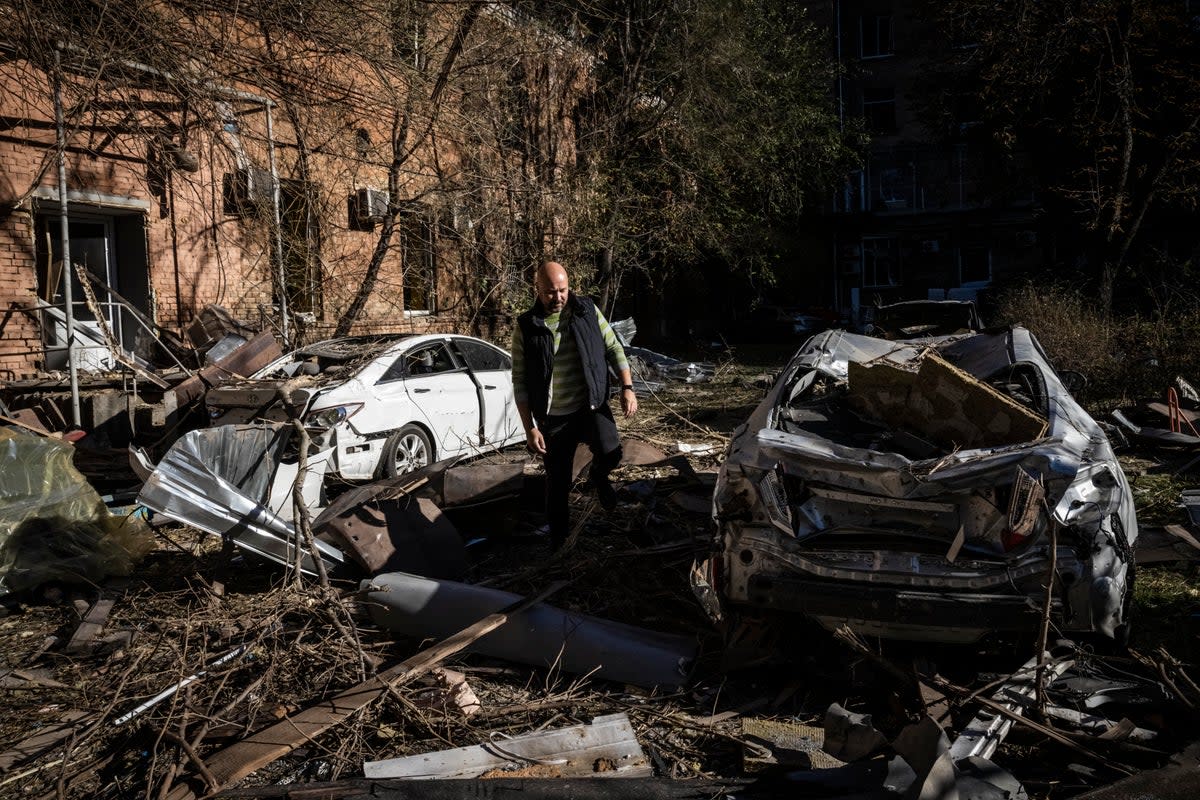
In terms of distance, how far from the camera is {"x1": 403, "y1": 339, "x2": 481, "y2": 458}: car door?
802cm

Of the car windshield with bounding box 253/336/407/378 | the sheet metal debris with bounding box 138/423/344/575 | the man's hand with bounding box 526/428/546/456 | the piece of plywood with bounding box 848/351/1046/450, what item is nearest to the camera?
the piece of plywood with bounding box 848/351/1046/450

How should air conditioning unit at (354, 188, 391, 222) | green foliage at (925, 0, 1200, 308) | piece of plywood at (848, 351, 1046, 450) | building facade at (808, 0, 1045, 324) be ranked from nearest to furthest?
piece of plywood at (848, 351, 1046, 450), air conditioning unit at (354, 188, 391, 222), green foliage at (925, 0, 1200, 308), building facade at (808, 0, 1045, 324)

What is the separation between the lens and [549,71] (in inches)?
652

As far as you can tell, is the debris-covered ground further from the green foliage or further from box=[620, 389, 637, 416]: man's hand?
the green foliage

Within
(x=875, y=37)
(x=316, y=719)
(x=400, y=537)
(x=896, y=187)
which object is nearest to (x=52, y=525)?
(x=400, y=537)

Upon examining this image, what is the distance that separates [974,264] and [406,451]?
3253cm

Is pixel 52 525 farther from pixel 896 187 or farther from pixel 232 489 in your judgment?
pixel 896 187

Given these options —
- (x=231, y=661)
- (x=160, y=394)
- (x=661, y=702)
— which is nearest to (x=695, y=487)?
(x=661, y=702)

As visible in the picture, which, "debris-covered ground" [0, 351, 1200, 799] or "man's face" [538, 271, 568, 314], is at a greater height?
"man's face" [538, 271, 568, 314]

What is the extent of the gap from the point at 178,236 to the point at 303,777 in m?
10.4

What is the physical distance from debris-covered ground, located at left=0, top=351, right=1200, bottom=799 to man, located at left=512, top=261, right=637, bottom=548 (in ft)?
2.15

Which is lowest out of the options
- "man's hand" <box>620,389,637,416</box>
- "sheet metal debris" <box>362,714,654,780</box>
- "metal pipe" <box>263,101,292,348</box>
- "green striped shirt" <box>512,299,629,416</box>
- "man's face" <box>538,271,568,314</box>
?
"sheet metal debris" <box>362,714,654,780</box>

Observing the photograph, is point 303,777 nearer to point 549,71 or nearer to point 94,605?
point 94,605

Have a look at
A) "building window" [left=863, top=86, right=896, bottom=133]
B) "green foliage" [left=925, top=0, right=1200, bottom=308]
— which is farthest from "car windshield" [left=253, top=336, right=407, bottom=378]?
"building window" [left=863, top=86, right=896, bottom=133]
